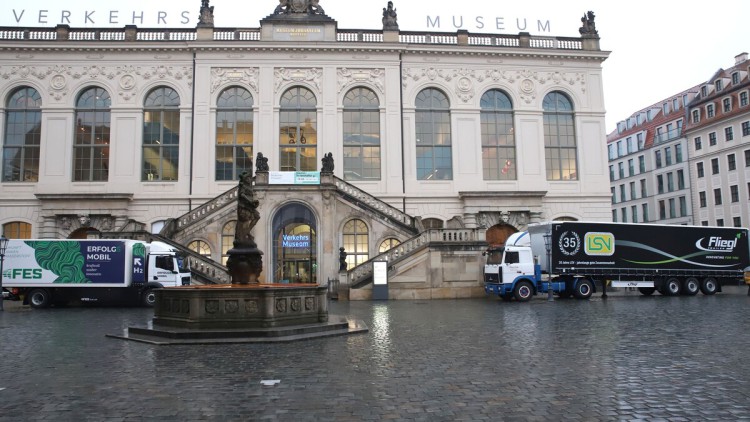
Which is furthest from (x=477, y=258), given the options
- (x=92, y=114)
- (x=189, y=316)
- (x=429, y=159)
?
(x=92, y=114)

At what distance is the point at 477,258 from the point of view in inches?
1133

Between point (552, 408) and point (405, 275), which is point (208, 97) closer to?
point (405, 275)

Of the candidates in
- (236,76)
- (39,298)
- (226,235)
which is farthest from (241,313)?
(236,76)

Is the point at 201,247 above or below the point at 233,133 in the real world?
below

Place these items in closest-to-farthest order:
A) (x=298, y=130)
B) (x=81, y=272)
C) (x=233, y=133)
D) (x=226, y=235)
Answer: (x=81, y=272) < (x=226, y=235) < (x=233, y=133) < (x=298, y=130)

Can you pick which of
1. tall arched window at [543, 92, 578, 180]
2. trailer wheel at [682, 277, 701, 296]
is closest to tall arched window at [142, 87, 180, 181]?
tall arched window at [543, 92, 578, 180]

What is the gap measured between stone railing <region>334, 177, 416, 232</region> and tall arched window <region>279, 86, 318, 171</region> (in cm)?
494

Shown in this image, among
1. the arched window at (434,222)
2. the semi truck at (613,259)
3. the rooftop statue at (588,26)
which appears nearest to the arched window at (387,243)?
the arched window at (434,222)

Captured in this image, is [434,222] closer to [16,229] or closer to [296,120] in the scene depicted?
[296,120]

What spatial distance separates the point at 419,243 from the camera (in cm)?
2894

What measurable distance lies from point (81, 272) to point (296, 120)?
54.8ft

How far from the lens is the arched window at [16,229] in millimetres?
35438

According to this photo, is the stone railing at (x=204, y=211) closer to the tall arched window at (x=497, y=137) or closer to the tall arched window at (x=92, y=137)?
the tall arched window at (x=92, y=137)

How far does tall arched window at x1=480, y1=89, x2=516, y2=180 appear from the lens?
37.8 meters
